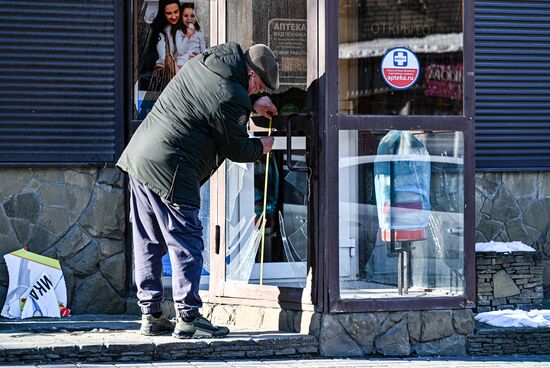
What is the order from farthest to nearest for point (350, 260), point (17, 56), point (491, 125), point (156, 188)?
1. point (491, 125)
2. point (17, 56)
3. point (350, 260)
4. point (156, 188)

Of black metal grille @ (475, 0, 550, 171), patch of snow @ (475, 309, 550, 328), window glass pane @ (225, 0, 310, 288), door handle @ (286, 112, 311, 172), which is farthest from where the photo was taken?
black metal grille @ (475, 0, 550, 171)

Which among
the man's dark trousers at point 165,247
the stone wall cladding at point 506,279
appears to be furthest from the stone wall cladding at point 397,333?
the stone wall cladding at point 506,279

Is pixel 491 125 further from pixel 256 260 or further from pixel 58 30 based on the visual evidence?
pixel 58 30

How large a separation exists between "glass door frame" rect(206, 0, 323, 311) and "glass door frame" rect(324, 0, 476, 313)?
0.31 ft

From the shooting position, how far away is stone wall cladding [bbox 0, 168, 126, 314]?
8.60m

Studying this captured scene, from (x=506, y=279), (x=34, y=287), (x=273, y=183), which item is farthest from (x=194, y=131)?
(x=506, y=279)

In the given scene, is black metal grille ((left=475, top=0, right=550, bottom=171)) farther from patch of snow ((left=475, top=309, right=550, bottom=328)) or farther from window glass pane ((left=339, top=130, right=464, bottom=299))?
window glass pane ((left=339, top=130, right=464, bottom=299))

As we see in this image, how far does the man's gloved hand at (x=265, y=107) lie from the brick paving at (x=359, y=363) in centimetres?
174

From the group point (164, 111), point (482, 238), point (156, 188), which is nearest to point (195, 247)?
point (156, 188)

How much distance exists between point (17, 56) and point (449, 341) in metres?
3.99

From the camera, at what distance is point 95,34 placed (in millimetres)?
8711

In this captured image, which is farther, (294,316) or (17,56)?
(17,56)

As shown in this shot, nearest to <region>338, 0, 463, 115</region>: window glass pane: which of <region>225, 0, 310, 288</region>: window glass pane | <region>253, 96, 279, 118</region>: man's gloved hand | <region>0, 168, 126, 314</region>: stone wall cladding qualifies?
<region>225, 0, 310, 288</region>: window glass pane

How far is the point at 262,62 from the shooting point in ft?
23.4
